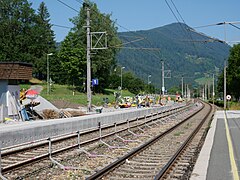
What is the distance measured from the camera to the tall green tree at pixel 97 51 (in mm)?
88062

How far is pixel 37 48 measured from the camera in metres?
114

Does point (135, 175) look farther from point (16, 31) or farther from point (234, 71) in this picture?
point (16, 31)

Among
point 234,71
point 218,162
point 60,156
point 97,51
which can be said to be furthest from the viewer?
point 234,71

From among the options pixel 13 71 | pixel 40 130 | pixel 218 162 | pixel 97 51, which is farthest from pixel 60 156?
pixel 97 51

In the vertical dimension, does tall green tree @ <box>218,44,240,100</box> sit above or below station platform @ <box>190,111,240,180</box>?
above

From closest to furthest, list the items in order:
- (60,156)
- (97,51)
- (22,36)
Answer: (60,156)
(97,51)
(22,36)

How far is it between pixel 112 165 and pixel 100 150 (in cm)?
445

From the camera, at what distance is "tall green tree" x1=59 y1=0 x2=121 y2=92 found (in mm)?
88062

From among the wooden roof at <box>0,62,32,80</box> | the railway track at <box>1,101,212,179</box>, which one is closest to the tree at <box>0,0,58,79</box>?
the wooden roof at <box>0,62,32,80</box>

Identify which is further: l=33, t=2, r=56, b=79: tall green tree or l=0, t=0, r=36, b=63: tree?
l=33, t=2, r=56, b=79: tall green tree

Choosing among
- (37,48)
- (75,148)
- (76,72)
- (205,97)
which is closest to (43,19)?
(37,48)

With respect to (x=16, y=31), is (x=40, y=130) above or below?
below

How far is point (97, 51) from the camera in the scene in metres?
87.8

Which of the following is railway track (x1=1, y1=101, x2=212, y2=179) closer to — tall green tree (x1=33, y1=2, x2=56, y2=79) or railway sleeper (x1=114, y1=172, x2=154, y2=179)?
railway sleeper (x1=114, y1=172, x2=154, y2=179)
